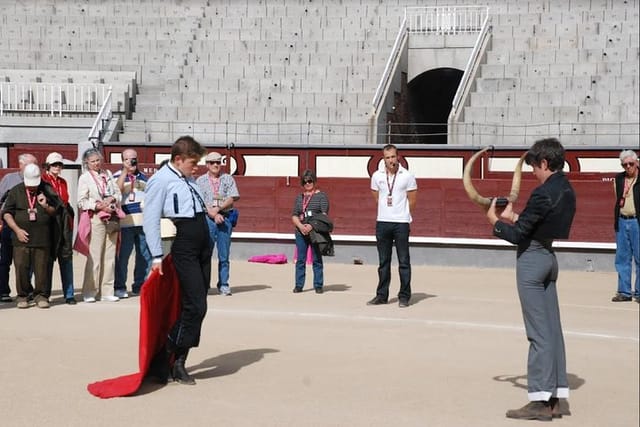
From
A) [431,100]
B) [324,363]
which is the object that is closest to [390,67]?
[431,100]

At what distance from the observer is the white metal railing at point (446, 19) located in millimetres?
23281

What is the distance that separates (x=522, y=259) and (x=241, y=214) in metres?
10.6

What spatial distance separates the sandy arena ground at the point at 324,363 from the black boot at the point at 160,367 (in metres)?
0.19

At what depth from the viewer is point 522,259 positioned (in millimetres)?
5785

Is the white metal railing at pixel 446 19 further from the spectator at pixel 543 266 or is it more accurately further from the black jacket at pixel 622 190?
the spectator at pixel 543 266

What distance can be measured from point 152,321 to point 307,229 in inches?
190

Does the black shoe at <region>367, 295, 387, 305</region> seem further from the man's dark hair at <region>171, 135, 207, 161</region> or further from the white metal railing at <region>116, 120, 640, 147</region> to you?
the white metal railing at <region>116, 120, 640, 147</region>

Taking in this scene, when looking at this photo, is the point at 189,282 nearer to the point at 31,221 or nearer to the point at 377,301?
the point at 31,221

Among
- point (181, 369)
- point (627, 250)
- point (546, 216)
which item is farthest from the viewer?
point (627, 250)

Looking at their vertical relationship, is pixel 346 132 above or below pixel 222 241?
above

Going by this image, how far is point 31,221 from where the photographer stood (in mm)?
9641

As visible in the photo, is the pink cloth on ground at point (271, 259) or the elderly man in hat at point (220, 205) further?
the pink cloth on ground at point (271, 259)

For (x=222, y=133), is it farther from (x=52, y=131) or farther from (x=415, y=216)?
(x=415, y=216)

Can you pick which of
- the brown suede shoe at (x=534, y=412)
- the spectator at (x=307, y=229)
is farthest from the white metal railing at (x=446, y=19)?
the brown suede shoe at (x=534, y=412)
